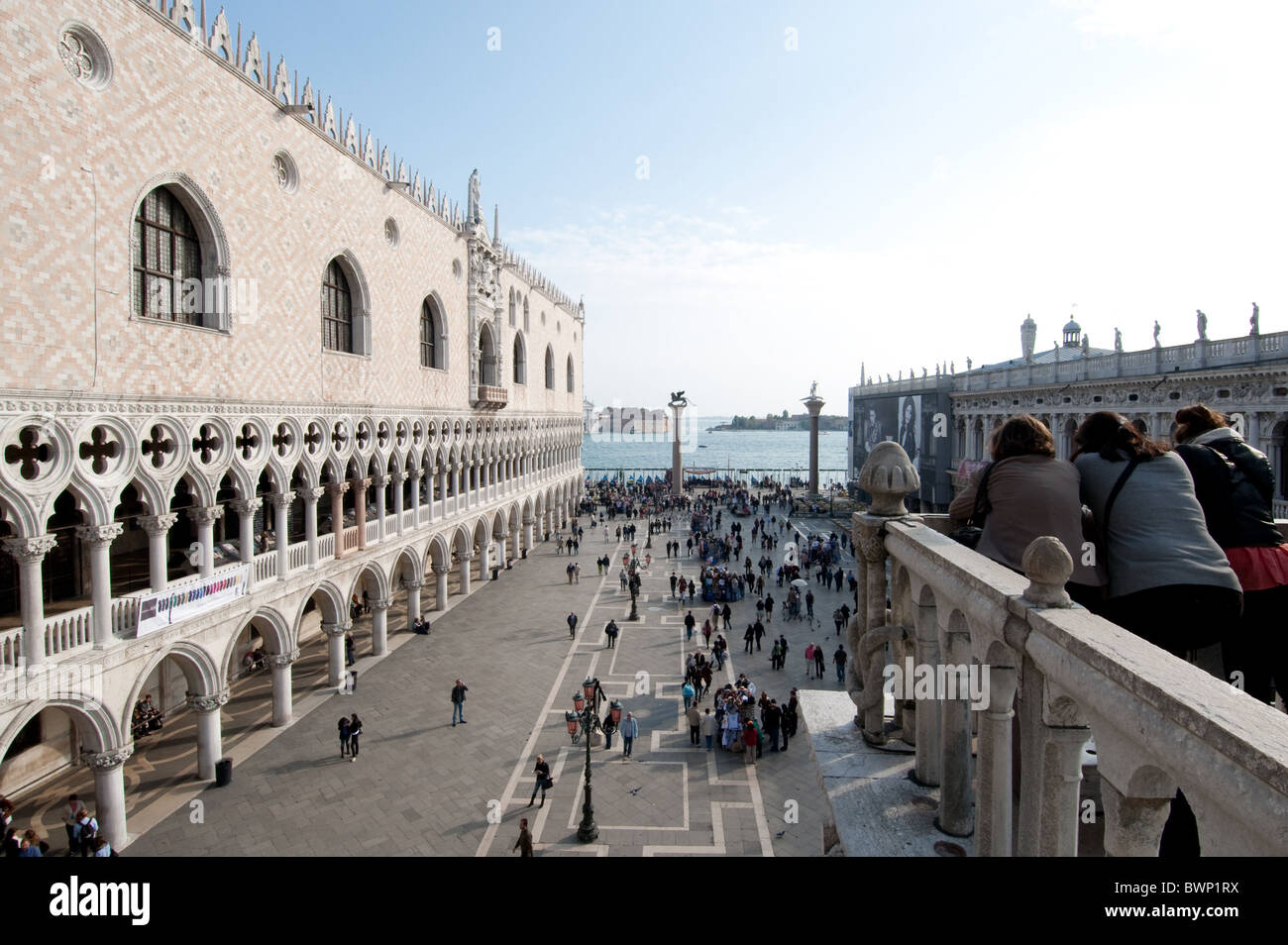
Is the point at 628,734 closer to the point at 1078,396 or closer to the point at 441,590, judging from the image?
the point at 441,590

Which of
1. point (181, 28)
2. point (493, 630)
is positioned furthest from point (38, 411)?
point (493, 630)

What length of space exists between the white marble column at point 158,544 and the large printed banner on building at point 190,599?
0.20m

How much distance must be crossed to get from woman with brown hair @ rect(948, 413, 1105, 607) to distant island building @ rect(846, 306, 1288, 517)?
Answer: 99cm

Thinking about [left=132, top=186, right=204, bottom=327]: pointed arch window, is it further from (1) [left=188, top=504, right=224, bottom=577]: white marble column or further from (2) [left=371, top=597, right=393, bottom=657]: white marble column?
(2) [left=371, top=597, right=393, bottom=657]: white marble column

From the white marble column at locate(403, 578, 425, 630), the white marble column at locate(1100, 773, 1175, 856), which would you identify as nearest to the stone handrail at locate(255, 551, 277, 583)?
the white marble column at locate(403, 578, 425, 630)

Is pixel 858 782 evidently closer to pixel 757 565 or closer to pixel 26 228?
pixel 26 228

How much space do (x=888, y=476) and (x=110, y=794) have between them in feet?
38.9

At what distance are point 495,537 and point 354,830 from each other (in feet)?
63.3

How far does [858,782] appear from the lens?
4.52 m

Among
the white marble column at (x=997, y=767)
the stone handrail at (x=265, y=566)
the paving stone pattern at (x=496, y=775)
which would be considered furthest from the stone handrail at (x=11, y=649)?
the white marble column at (x=997, y=767)

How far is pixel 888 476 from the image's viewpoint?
470cm

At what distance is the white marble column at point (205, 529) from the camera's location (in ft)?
39.1

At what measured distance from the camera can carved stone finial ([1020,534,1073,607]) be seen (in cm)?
264

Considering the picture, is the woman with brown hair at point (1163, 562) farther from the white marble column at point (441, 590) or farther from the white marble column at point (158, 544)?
the white marble column at point (441, 590)
